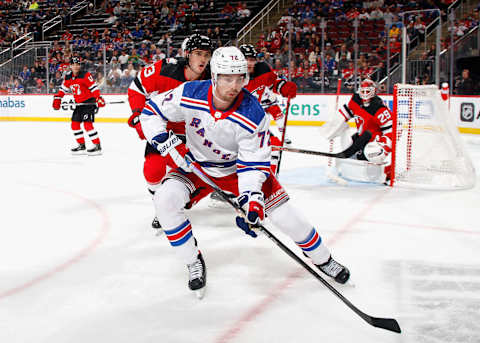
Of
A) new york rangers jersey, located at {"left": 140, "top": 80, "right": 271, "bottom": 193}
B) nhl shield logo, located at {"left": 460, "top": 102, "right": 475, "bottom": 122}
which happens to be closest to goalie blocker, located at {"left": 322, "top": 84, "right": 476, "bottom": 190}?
new york rangers jersey, located at {"left": 140, "top": 80, "right": 271, "bottom": 193}

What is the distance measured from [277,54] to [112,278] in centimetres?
832

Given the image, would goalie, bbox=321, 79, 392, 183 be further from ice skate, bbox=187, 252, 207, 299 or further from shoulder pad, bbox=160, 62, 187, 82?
ice skate, bbox=187, 252, 207, 299

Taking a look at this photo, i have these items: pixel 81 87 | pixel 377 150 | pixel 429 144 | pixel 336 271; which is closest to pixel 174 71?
pixel 336 271

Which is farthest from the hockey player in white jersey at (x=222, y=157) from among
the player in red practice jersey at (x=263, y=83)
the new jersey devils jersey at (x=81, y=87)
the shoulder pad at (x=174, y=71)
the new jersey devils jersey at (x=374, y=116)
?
the new jersey devils jersey at (x=81, y=87)

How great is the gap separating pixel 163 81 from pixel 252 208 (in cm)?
154

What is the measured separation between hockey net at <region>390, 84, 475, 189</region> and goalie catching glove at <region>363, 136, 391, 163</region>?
0.10 m

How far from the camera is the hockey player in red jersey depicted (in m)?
6.71

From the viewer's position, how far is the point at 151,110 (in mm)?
2346

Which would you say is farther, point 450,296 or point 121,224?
point 121,224

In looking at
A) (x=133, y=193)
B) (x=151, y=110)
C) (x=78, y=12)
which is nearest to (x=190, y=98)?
(x=151, y=110)

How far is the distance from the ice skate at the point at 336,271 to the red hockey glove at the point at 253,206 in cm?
49

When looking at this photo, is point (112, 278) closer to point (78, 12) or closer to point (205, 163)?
point (205, 163)

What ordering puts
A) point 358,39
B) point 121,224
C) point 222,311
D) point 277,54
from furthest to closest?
point 277,54, point 358,39, point 121,224, point 222,311

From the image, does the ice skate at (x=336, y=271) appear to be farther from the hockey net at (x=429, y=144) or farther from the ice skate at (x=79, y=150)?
the ice skate at (x=79, y=150)
